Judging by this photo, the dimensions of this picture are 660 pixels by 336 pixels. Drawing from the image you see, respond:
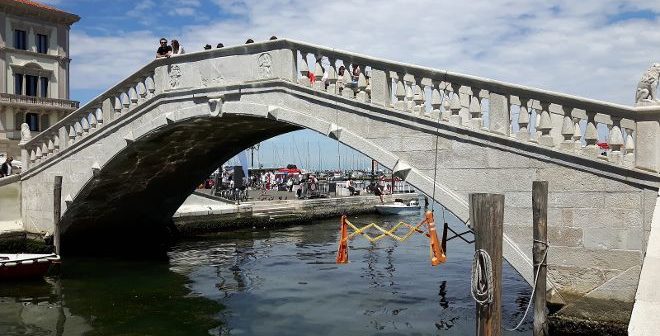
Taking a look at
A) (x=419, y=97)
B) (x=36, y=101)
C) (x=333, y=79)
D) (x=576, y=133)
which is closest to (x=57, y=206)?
(x=333, y=79)

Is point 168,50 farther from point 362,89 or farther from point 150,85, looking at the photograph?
point 362,89

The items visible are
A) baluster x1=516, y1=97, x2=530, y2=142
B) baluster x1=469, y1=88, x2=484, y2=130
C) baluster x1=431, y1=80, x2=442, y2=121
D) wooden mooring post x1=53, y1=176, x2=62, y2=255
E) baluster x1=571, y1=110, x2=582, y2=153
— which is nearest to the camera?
baluster x1=571, y1=110, x2=582, y2=153

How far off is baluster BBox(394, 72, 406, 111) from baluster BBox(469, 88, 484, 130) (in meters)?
0.95

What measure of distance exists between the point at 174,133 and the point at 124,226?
5.53m

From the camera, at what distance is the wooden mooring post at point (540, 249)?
6168 mm

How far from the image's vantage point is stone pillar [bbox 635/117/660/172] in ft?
20.1

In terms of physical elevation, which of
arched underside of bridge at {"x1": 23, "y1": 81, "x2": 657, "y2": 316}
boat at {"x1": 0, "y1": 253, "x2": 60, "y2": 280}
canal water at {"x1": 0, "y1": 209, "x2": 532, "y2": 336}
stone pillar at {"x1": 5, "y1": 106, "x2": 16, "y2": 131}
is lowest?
canal water at {"x1": 0, "y1": 209, "x2": 532, "y2": 336}

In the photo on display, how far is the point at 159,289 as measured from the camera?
442 inches

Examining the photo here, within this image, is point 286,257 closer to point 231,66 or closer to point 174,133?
point 174,133

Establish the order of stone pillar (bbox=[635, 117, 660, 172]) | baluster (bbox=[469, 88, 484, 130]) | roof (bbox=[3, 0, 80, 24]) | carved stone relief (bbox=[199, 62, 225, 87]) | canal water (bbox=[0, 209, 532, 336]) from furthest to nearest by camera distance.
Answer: roof (bbox=[3, 0, 80, 24]) < carved stone relief (bbox=[199, 62, 225, 87]) < canal water (bbox=[0, 209, 532, 336]) < baluster (bbox=[469, 88, 484, 130]) < stone pillar (bbox=[635, 117, 660, 172])

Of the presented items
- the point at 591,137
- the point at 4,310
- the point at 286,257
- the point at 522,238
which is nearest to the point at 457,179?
the point at 522,238

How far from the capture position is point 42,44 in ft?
100

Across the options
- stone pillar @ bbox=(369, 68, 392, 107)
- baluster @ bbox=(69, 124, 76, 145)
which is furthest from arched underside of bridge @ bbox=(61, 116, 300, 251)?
stone pillar @ bbox=(369, 68, 392, 107)

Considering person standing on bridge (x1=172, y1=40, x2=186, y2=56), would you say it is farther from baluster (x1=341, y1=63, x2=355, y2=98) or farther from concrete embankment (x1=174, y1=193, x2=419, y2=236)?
concrete embankment (x1=174, y1=193, x2=419, y2=236)
